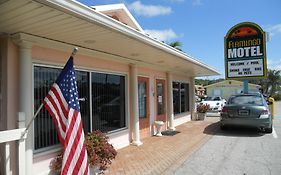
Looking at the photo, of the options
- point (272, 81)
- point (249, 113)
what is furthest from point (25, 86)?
point (272, 81)

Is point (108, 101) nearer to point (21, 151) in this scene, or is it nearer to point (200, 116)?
point (21, 151)

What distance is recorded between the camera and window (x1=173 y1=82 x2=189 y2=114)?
42.2ft

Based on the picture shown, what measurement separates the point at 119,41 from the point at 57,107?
7.66 ft

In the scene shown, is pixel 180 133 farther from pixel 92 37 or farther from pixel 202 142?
pixel 92 37

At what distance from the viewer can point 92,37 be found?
4969mm

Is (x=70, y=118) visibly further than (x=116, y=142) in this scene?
No

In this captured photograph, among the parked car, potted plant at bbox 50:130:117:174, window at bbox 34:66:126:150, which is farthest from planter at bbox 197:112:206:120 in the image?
potted plant at bbox 50:130:117:174

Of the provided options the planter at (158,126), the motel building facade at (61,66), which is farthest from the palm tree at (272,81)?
the motel building facade at (61,66)

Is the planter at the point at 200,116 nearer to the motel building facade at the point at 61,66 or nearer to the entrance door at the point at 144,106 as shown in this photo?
the entrance door at the point at 144,106

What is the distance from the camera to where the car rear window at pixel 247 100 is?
10.1m

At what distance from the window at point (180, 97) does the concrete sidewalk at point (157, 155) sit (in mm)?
3259

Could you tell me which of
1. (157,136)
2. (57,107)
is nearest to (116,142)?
(157,136)

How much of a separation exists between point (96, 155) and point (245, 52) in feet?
36.9

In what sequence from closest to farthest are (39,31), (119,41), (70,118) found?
Result: (70,118) < (39,31) < (119,41)
